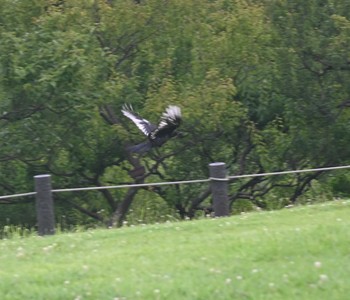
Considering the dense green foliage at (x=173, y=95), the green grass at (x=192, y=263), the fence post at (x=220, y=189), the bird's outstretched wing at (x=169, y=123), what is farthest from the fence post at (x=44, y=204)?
the dense green foliage at (x=173, y=95)

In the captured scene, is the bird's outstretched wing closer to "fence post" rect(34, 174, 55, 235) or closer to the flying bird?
the flying bird

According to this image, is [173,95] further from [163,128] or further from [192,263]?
[192,263]

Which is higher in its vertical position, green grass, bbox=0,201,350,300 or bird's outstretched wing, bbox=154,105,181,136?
bird's outstretched wing, bbox=154,105,181,136

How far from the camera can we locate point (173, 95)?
19.6 metres

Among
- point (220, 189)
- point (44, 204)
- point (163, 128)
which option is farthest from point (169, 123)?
point (44, 204)

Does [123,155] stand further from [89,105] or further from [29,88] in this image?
[29,88]

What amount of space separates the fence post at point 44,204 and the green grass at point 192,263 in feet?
3.82

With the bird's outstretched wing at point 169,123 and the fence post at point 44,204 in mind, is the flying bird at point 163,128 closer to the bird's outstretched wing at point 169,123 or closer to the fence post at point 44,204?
the bird's outstretched wing at point 169,123

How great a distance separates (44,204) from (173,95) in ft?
29.4

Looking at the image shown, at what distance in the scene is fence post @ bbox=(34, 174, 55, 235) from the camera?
1089 centimetres

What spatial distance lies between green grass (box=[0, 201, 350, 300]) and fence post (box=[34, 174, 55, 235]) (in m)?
1.16

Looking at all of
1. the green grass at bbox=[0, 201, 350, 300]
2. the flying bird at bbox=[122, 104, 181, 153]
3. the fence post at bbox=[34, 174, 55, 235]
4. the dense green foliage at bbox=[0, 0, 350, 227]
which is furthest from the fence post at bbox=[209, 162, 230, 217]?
the dense green foliage at bbox=[0, 0, 350, 227]

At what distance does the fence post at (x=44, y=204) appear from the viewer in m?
10.9

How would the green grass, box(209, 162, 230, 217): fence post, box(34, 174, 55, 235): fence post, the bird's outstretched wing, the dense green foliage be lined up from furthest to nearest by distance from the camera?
the dense green foliage < the bird's outstretched wing < box(209, 162, 230, 217): fence post < box(34, 174, 55, 235): fence post < the green grass
